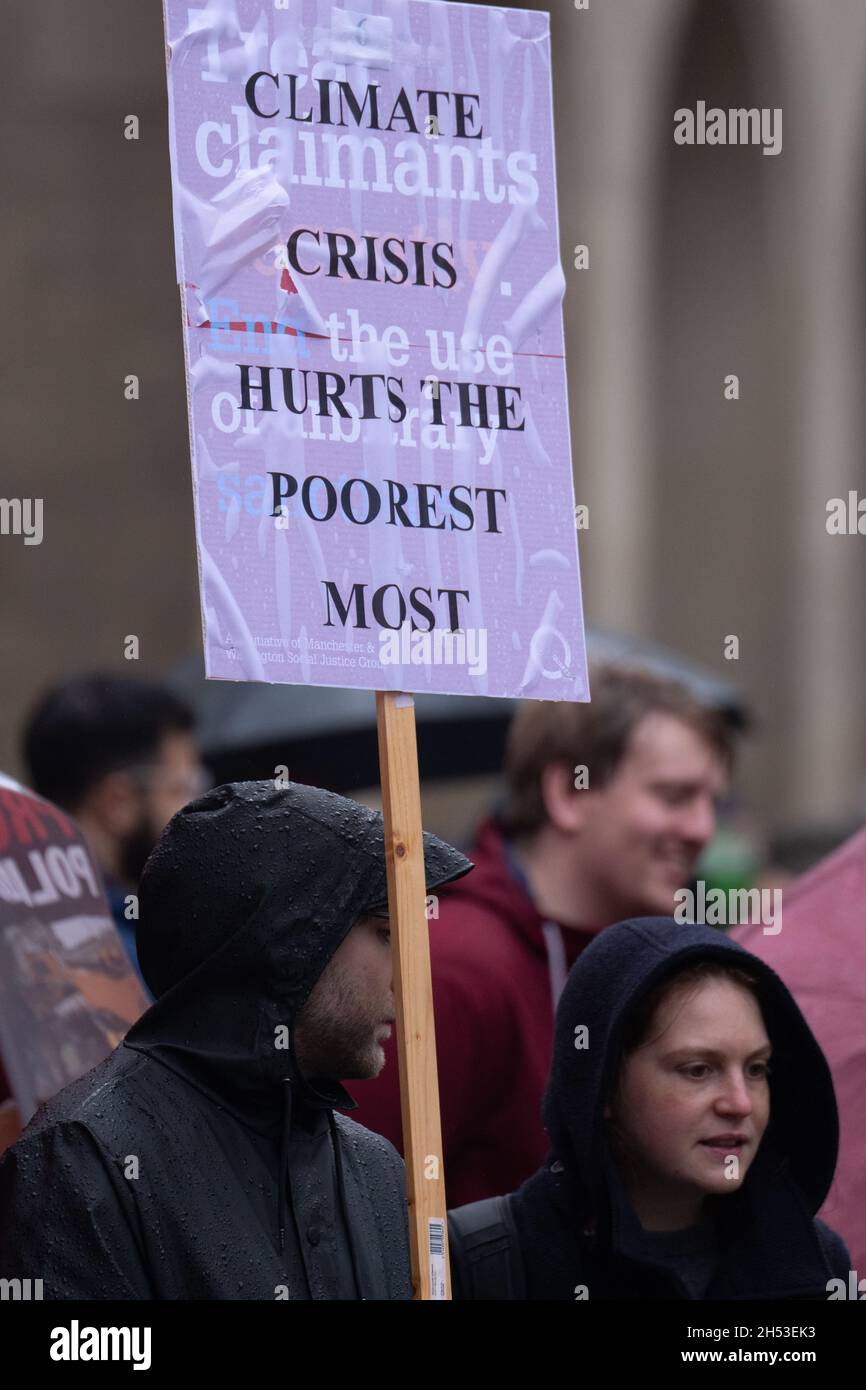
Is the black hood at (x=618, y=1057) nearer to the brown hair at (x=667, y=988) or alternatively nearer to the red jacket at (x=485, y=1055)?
the brown hair at (x=667, y=988)

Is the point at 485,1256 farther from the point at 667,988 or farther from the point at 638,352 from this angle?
the point at 638,352

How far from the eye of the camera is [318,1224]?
3.13 meters

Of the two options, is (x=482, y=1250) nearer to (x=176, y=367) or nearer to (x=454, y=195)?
(x=454, y=195)

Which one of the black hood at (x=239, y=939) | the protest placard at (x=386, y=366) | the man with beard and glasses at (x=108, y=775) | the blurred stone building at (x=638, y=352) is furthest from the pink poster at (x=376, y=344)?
the blurred stone building at (x=638, y=352)

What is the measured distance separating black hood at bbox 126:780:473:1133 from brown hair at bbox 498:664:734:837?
1578 mm

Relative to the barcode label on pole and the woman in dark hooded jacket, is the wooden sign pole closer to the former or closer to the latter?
the barcode label on pole

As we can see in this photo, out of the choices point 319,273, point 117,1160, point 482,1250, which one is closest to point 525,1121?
point 482,1250

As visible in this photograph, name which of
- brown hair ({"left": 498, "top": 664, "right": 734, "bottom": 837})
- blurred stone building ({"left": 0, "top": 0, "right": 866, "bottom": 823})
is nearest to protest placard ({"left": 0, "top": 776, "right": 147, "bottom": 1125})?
brown hair ({"left": 498, "top": 664, "right": 734, "bottom": 837})

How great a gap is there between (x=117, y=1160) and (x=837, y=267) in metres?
13.8

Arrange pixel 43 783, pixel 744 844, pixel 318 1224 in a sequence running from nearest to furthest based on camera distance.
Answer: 1. pixel 318 1224
2. pixel 43 783
3. pixel 744 844

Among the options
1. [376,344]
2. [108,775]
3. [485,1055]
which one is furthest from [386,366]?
[108,775]

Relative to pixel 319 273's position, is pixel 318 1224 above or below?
below

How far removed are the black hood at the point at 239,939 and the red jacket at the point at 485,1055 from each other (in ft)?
2.69

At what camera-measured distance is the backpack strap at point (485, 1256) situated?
3.43 m
